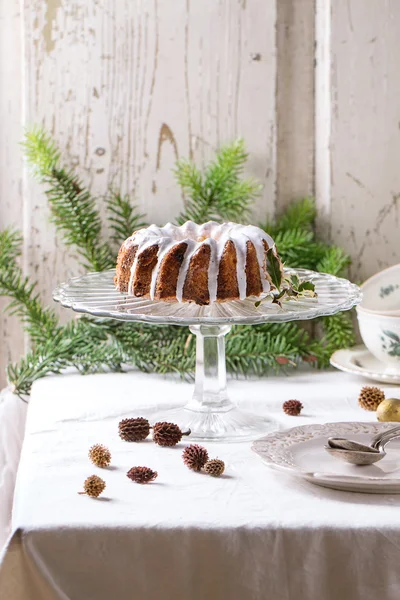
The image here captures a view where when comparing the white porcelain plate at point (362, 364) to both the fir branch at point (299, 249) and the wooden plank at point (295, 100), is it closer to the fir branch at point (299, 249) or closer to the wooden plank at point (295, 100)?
the fir branch at point (299, 249)

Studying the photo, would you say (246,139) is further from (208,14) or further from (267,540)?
(267,540)

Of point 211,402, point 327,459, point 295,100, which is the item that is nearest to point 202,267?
point 211,402

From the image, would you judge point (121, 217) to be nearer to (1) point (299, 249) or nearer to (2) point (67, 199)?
(2) point (67, 199)

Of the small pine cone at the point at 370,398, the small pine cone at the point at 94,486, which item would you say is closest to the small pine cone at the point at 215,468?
the small pine cone at the point at 94,486

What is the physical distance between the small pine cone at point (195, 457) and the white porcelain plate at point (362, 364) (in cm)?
44

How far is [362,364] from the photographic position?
1.35m

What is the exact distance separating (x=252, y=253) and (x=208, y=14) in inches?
22.9

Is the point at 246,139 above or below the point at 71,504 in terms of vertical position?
above

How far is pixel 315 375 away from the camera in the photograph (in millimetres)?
1360

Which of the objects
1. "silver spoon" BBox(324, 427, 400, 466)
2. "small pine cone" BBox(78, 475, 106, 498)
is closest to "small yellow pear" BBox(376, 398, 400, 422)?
"silver spoon" BBox(324, 427, 400, 466)

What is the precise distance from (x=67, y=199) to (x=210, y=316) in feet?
1.77

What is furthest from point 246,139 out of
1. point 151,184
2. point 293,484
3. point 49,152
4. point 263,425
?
point 293,484

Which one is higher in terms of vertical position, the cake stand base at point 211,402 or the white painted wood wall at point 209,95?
the white painted wood wall at point 209,95

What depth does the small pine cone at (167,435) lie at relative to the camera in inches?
38.7
